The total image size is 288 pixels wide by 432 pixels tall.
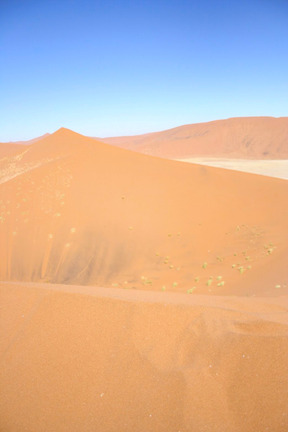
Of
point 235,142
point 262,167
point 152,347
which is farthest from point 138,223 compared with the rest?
point 235,142

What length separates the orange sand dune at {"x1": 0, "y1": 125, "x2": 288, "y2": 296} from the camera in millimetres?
6754

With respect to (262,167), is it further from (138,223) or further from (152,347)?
(152,347)

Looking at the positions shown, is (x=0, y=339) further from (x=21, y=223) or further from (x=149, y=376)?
(x=21, y=223)

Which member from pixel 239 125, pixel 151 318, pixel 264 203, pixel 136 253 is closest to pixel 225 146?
pixel 239 125

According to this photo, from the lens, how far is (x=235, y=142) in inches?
2196

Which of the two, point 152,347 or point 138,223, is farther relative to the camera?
point 138,223

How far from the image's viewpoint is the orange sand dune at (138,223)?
22.2 ft

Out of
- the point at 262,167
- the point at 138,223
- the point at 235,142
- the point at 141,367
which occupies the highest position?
the point at 235,142

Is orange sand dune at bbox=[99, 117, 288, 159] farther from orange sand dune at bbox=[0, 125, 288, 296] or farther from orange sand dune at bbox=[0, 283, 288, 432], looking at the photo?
orange sand dune at bbox=[0, 283, 288, 432]

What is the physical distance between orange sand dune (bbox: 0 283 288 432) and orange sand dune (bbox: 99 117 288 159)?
1904 inches

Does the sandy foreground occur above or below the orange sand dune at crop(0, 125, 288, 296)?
above

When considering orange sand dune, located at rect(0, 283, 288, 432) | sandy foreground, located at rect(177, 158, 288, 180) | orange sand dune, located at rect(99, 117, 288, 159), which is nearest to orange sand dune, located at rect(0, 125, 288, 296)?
orange sand dune, located at rect(0, 283, 288, 432)

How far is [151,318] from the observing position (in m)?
2.46

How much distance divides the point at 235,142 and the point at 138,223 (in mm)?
52278
